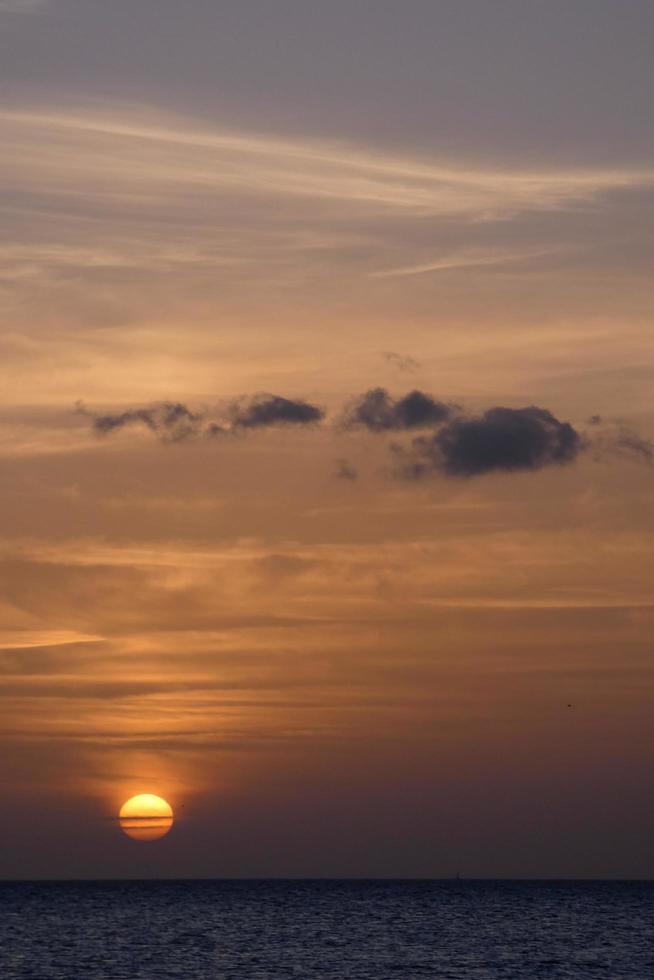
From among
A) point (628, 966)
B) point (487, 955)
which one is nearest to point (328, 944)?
point (487, 955)

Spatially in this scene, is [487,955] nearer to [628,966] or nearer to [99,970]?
[628,966]

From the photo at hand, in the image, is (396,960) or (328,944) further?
(328,944)

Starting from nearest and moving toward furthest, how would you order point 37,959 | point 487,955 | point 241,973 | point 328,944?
point 241,973 < point 37,959 < point 487,955 < point 328,944

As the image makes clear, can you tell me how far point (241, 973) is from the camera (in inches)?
5773

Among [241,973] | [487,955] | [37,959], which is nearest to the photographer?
[241,973]

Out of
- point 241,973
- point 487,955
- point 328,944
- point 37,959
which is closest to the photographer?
point 241,973

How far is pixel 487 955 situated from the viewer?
573ft

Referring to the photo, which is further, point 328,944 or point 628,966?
point 328,944

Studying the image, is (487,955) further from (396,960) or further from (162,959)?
(162,959)

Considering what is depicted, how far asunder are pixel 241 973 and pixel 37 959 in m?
26.9

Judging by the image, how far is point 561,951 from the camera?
18400 cm

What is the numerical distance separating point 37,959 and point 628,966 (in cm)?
6003

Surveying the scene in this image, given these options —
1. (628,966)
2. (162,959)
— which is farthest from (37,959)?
(628,966)

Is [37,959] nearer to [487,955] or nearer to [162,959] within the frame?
[162,959]
